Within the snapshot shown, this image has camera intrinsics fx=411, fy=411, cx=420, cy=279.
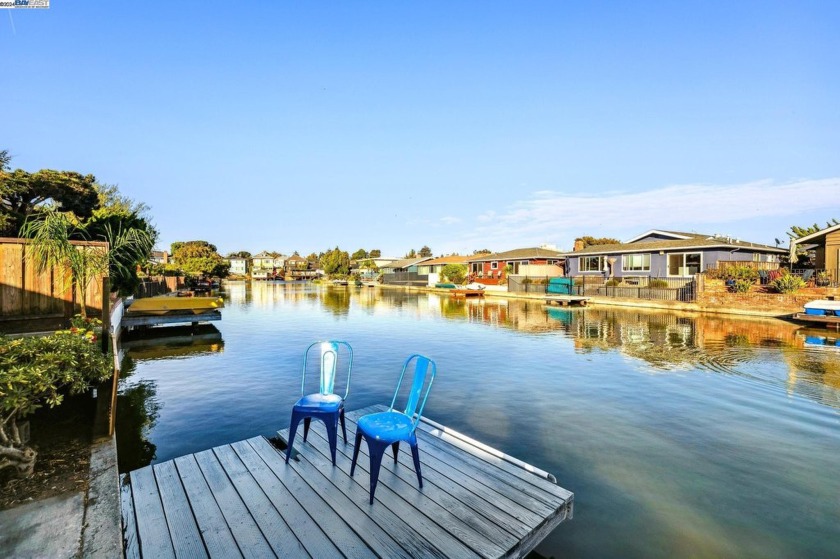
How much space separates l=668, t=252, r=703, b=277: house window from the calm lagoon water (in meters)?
15.7

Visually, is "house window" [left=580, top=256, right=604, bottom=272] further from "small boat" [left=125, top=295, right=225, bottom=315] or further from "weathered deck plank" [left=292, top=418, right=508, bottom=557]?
"weathered deck plank" [left=292, top=418, right=508, bottom=557]

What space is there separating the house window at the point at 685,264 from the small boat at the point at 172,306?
33725 mm

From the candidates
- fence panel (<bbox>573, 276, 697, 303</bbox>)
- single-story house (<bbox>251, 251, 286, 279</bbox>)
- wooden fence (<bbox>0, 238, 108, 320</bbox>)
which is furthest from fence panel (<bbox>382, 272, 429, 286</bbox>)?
wooden fence (<bbox>0, 238, 108, 320</bbox>)

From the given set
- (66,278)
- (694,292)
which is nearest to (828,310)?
(694,292)

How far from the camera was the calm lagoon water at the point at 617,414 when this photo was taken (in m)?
4.69

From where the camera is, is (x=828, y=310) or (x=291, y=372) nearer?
(x=291, y=372)

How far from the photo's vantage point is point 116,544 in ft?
10.7

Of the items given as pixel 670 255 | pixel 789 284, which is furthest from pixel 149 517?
pixel 670 255

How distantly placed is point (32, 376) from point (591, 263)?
43.5 meters

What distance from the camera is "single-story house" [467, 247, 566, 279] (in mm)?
49312

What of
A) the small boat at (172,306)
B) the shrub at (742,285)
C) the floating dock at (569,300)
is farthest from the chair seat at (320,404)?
the floating dock at (569,300)

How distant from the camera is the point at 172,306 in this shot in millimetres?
18406

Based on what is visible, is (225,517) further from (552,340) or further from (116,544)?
(552,340)

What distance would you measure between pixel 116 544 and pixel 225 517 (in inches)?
30.9
